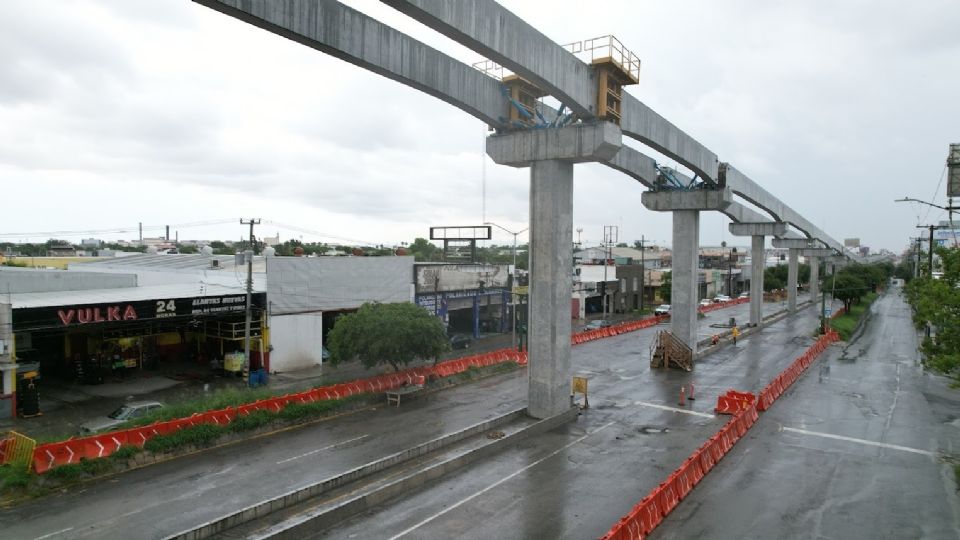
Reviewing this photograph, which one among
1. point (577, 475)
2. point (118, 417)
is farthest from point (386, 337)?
point (577, 475)

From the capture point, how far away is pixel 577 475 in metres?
18.9

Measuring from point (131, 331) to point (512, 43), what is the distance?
27.3 metres

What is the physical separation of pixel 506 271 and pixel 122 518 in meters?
39.8

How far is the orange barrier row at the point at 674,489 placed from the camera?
44.0 ft

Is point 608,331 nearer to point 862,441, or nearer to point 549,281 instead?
point 549,281

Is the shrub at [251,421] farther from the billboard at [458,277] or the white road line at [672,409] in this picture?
the billboard at [458,277]

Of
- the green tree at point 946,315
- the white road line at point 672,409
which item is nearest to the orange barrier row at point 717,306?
the white road line at point 672,409

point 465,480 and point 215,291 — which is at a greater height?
point 215,291

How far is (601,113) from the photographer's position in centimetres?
2452

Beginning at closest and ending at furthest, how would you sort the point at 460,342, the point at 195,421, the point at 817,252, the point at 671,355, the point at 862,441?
the point at 195,421
the point at 862,441
the point at 671,355
the point at 460,342
the point at 817,252

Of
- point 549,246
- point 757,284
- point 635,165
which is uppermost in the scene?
point 635,165

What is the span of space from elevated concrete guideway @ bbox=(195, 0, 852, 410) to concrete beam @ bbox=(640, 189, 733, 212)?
771 cm

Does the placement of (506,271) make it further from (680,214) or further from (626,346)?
(680,214)

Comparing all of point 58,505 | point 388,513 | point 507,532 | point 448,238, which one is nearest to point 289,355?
point 58,505
